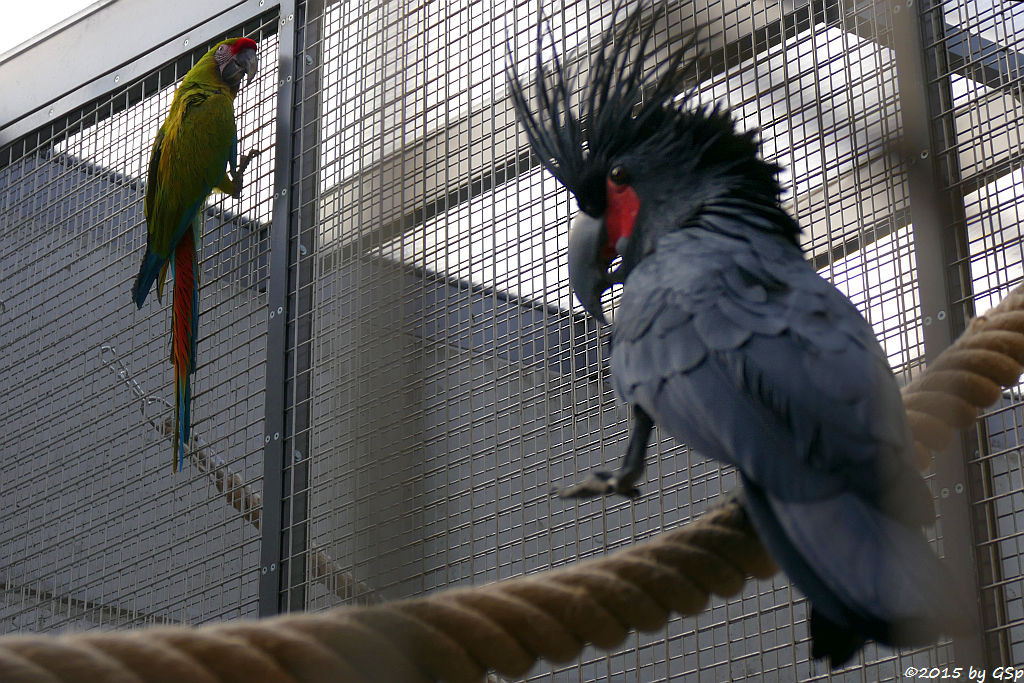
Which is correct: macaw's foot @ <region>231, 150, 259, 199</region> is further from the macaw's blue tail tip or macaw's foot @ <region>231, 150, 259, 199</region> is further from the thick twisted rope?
the thick twisted rope

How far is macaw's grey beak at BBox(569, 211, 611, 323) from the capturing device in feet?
3.05

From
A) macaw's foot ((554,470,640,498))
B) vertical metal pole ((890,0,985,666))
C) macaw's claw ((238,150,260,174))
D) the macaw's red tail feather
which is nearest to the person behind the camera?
macaw's foot ((554,470,640,498))

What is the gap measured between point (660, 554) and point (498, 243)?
77 cm

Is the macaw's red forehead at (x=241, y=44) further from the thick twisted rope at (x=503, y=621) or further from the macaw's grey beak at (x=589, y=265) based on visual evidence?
the thick twisted rope at (x=503, y=621)

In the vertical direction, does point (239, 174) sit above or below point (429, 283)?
above

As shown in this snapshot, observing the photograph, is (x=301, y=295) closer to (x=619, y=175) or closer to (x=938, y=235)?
(x=619, y=175)

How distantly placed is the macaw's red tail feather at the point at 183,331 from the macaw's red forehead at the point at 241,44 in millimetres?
246

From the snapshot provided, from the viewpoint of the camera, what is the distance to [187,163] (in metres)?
1.48

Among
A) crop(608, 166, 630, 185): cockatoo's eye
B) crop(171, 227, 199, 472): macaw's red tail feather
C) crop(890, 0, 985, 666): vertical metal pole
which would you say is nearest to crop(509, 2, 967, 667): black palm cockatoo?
crop(608, 166, 630, 185): cockatoo's eye

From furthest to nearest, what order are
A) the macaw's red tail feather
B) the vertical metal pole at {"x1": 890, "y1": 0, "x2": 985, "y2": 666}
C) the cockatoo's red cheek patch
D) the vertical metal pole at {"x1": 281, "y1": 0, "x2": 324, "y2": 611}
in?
the macaw's red tail feather, the vertical metal pole at {"x1": 281, "y1": 0, "x2": 324, "y2": 611}, the vertical metal pole at {"x1": 890, "y1": 0, "x2": 985, "y2": 666}, the cockatoo's red cheek patch

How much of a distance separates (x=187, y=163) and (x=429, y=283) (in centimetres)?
38

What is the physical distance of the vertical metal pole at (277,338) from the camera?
1.32 meters

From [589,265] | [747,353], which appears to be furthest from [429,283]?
[747,353]

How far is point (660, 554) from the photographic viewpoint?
0.64m
